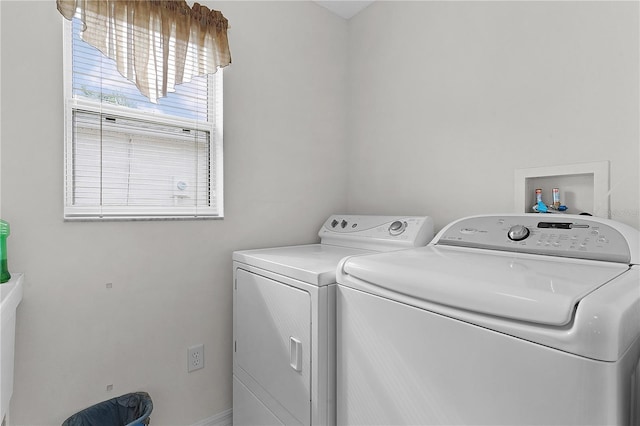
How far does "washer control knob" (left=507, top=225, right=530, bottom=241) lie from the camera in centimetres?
114

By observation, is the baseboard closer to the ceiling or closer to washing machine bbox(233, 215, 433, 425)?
washing machine bbox(233, 215, 433, 425)

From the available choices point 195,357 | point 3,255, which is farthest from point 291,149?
point 3,255

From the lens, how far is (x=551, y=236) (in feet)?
3.57

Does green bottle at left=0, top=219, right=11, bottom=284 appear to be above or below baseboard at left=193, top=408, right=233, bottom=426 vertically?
above

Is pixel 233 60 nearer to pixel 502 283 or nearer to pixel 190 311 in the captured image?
pixel 190 311

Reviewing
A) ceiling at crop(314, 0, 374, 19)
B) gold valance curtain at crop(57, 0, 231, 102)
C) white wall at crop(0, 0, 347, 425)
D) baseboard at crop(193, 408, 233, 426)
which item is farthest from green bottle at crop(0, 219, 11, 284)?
ceiling at crop(314, 0, 374, 19)

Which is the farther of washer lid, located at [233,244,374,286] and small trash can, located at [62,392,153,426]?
small trash can, located at [62,392,153,426]

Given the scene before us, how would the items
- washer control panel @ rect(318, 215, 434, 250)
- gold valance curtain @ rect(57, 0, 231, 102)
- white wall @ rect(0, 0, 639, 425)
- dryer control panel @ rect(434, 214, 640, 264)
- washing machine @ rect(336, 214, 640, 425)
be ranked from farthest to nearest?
1. washer control panel @ rect(318, 215, 434, 250)
2. gold valance curtain @ rect(57, 0, 231, 102)
3. white wall @ rect(0, 0, 639, 425)
4. dryer control panel @ rect(434, 214, 640, 264)
5. washing machine @ rect(336, 214, 640, 425)

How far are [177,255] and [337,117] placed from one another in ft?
4.47

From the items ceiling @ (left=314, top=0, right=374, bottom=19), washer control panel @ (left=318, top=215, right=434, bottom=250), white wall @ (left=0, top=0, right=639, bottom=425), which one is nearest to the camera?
white wall @ (left=0, top=0, right=639, bottom=425)

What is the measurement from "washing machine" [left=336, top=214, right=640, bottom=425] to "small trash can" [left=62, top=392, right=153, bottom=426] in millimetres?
919

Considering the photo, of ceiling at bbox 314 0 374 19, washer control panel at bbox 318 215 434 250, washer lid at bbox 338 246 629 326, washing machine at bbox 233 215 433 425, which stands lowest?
washing machine at bbox 233 215 433 425

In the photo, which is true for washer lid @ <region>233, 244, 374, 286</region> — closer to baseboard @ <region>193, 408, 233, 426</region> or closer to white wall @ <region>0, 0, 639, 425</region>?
white wall @ <region>0, 0, 639, 425</region>

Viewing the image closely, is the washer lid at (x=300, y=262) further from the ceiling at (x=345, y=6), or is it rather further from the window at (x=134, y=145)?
the ceiling at (x=345, y=6)
